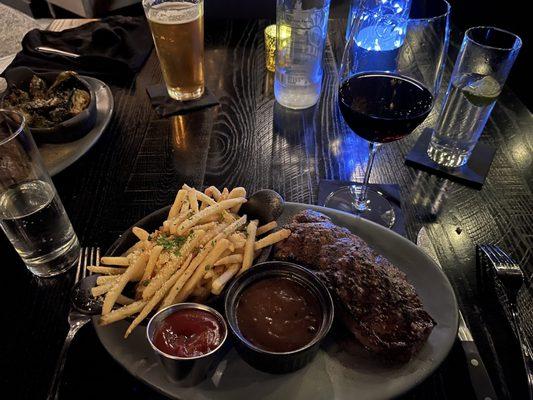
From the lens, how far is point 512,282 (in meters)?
1.56

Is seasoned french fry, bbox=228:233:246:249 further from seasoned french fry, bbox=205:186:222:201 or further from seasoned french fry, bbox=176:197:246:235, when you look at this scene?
seasoned french fry, bbox=205:186:222:201

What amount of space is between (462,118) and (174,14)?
5.26 feet

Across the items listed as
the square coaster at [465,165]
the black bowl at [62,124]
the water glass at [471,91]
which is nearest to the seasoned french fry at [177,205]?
the black bowl at [62,124]

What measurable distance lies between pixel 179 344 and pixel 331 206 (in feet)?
3.22

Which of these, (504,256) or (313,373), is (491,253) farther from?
(313,373)

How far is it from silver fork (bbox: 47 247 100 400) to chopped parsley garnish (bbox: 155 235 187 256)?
274 mm

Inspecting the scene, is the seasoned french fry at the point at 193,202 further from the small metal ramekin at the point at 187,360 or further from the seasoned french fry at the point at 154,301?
the small metal ramekin at the point at 187,360

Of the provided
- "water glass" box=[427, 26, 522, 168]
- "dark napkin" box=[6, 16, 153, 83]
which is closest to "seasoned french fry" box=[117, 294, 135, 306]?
"water glass" box=[427, 26, 522, 168]

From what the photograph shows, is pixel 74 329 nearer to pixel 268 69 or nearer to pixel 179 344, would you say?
pixel 179 344

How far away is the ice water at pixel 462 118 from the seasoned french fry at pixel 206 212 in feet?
3.72

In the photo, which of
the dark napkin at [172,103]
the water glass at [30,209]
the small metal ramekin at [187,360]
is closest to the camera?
the small metal ramekin at [187,360]

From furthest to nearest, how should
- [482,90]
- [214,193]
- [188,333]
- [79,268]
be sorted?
[482,90]
[214,193]
[79,268]
[188,333]

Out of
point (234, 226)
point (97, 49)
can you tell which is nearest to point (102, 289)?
point (234, 226)

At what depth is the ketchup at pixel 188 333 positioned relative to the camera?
4.08 ft
